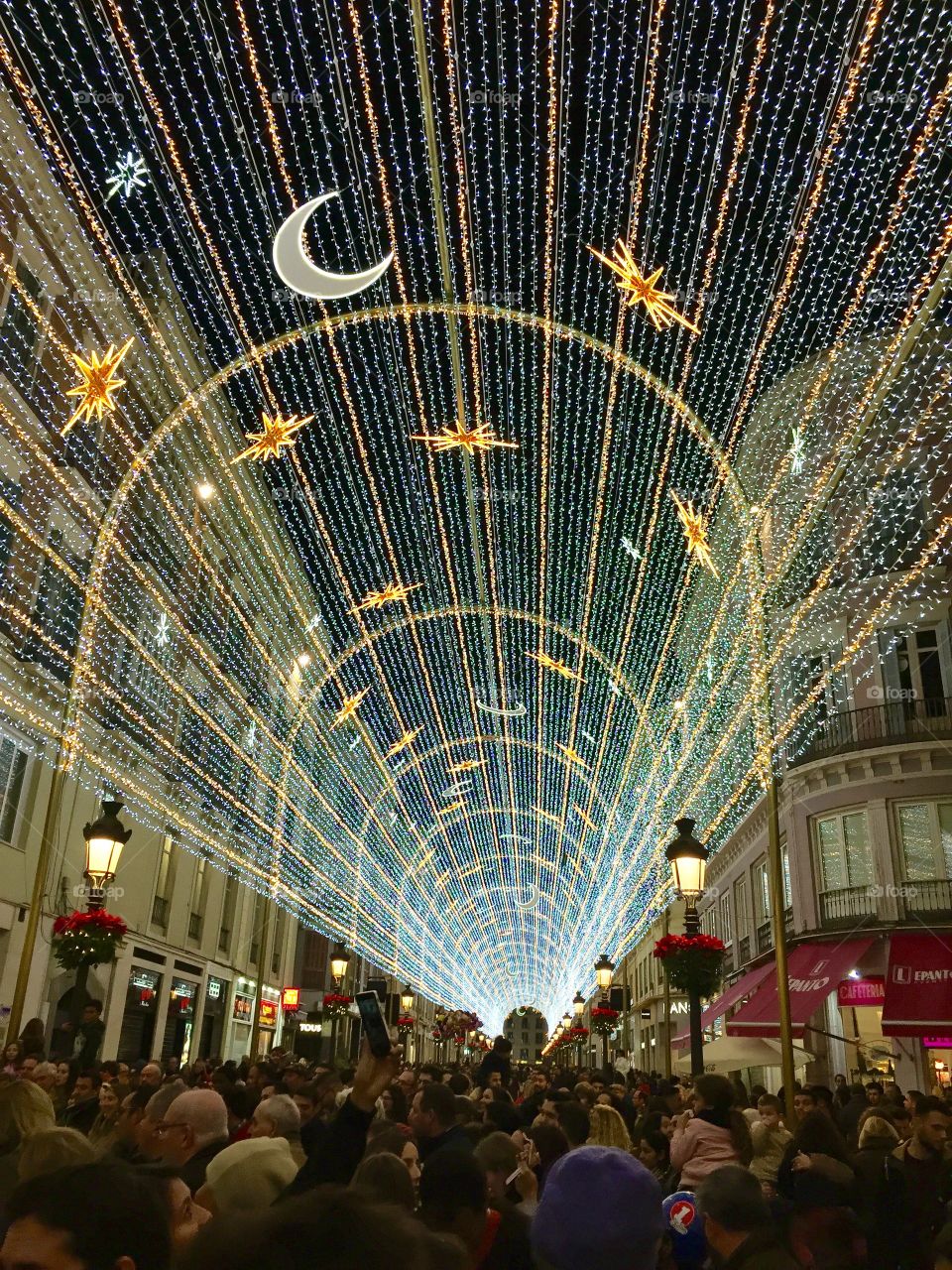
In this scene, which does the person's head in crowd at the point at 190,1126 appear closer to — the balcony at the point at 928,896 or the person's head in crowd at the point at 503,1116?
the person's head in crowd at the point at 503,1116

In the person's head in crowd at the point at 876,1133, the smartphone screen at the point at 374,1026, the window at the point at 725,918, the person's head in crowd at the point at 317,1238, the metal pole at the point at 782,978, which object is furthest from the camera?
the window at the point at 725,918

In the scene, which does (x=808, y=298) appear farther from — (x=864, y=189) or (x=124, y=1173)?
(x=124, y=1173)

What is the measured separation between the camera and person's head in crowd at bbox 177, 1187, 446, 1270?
5.48 ft

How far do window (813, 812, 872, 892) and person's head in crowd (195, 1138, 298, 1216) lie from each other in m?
21.7

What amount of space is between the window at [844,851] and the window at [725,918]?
33.2 feet

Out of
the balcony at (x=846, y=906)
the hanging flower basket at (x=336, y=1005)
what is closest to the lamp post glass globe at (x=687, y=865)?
the balcony at (x=846, y=906)

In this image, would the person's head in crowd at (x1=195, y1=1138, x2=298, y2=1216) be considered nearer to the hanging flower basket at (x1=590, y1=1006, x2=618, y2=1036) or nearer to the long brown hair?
the long brown hair

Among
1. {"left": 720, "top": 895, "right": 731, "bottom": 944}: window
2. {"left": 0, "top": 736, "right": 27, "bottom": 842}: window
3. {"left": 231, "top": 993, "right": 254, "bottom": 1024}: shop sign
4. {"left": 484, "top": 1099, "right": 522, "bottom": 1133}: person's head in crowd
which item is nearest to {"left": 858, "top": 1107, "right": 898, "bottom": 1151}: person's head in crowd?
{"left": 484, "top": 1099, "right": 522, "bottom": 1133}: person's head in crowd

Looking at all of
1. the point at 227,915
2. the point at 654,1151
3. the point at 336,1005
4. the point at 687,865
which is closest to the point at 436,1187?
the point at 654,1151

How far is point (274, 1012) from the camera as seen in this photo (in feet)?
139

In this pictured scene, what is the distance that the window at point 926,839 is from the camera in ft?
74.4

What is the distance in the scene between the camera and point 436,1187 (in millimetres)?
3975

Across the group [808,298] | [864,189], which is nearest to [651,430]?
[808,298]

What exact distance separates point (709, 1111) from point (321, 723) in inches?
1531
